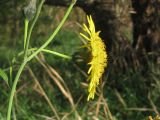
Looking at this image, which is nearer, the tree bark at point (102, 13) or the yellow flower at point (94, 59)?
the yellow flower at point (94, 59)

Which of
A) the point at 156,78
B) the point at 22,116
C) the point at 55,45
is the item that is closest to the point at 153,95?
the point at 156,78

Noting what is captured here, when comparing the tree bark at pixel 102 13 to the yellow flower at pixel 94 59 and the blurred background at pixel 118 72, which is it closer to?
the blurred background at pixel 118 72

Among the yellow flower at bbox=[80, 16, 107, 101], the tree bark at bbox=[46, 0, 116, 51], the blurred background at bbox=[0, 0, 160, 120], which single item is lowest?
the blurred background at bbox=[0, 0, 160, 120]

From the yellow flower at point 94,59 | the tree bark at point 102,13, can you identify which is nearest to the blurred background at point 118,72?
the tree bark at point 102,13

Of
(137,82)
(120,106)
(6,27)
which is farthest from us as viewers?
(6,27)

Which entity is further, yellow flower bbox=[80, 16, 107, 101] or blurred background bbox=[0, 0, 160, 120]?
blurred background bbox=[0, 0, 160, 120]

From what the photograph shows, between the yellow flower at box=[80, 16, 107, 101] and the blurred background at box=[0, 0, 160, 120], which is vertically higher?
the yellow flower at box=[80, 16, 107, 101]

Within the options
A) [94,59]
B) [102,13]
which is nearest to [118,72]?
[102,13]

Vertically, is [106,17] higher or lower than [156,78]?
higher

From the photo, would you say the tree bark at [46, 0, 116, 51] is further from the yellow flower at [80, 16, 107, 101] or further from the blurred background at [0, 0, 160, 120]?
the yellow flower at [80, 16, 107, 101]

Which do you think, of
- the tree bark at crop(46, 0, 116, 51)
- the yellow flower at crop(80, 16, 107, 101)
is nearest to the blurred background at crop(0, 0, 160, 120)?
the tree bark at crop(46, 0, 116, 51)

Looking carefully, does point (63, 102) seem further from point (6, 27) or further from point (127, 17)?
point (6, 27)
